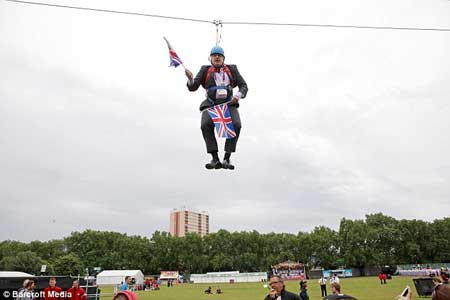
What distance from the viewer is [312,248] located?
92.1m

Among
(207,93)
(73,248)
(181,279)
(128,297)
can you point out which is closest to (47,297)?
(207,93)

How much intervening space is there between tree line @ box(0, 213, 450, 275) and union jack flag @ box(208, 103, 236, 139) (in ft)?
281

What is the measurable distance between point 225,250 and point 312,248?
20.3 meters

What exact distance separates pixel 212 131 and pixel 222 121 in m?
0.43

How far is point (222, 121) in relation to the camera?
839cm

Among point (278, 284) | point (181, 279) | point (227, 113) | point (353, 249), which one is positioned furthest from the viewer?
point (353, 249)

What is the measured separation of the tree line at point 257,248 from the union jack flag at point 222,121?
281 ft

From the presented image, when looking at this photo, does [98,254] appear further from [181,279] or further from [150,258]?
[181,279]

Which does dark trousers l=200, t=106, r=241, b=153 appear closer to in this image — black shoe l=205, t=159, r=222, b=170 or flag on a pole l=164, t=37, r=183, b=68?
black shoe l=205, t=159, r=222, b=170

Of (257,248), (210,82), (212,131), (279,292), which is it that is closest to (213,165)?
(212,131)

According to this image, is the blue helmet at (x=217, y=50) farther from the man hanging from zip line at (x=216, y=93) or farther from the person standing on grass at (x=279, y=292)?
the person standing on grass at (x=279, y=292)

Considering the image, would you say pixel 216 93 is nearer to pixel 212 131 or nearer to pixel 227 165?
pixel 212 131

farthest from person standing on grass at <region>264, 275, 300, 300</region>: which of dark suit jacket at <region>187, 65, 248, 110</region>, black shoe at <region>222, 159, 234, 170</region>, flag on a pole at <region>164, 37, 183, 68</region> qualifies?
flag on a pole at <region>164, 37, 183, 68</region>

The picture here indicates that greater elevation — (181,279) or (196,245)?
(196,245)
